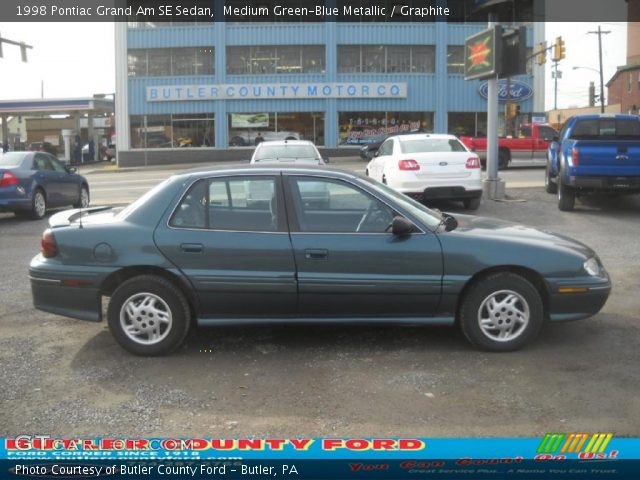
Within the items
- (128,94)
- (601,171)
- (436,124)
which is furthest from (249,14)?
(601,171)

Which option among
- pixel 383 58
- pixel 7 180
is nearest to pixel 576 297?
pixel 7 180

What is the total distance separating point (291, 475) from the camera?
2955 millimetres

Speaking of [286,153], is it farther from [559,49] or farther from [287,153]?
[559,49]

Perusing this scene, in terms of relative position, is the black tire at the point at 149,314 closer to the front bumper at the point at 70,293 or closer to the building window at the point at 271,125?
the front bumper at the point at 70,293

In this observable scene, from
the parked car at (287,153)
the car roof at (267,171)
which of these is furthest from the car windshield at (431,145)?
the car roof at (267,171)

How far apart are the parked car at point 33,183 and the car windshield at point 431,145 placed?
19.1ft

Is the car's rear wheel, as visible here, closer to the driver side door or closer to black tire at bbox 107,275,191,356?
black tire at bbox 107,275,191,356

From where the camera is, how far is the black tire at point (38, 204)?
13.2m

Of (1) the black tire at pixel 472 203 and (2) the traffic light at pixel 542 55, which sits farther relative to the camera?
(2) the traffic light at pixel 542 55

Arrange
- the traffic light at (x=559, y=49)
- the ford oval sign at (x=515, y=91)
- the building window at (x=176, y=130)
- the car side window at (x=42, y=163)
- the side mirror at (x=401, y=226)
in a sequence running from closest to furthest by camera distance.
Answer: the side mirror at (x=401, y=226), the car side window at (x=42, y=163), the traffic light at (x=559, y=49), the ford oval sign at (x=515, y=91), the building window at (x=176, y=130)

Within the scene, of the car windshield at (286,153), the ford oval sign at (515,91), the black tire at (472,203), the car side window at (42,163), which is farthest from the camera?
the ford oval sign at (515,91)

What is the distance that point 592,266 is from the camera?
530cm

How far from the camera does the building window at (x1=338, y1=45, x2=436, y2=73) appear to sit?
37.6 meters

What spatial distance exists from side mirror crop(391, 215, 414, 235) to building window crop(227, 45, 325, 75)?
33.9 meters
